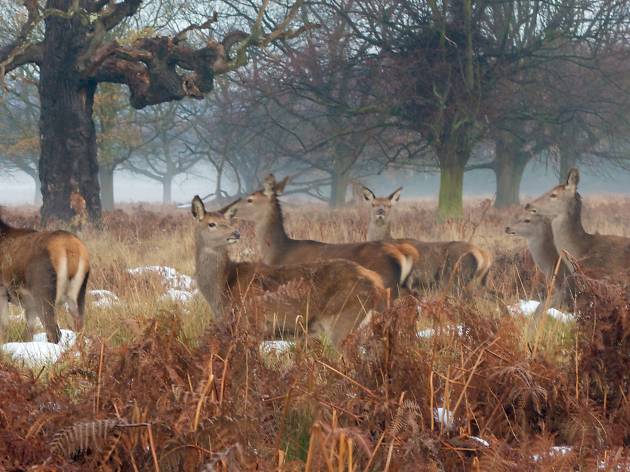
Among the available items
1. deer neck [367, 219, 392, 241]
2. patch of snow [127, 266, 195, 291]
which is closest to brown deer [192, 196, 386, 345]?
patch of snow [127, 266, 195, 291]

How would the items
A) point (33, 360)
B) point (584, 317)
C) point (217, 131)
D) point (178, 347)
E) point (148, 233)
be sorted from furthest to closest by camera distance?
1. point (217, 131)
2. point (148, 233)
3. point (33, 360)
4. point (584, 317)
5. point (178, 347)

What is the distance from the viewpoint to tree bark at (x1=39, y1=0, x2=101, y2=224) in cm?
1565

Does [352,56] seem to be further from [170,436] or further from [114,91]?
[170,436]

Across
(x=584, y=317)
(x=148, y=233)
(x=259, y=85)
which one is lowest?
(x=148, y=233)

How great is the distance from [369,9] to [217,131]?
65.6 feet

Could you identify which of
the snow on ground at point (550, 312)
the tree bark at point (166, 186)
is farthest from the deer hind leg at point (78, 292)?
the tree bark at point (166, 186)

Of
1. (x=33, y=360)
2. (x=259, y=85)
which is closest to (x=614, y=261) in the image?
(x=33, y=360)

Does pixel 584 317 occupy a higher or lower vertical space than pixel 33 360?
higher

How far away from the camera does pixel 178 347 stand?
361 cm

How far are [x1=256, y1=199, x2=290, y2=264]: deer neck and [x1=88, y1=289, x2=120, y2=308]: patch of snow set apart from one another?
1788 mm

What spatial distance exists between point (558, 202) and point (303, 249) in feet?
9.37

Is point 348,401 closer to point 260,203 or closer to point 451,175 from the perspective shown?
point 260,203

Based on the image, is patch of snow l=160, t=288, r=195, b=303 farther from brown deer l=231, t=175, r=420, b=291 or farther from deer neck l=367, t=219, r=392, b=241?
deer neck l=367, t=219, r=392, b=241

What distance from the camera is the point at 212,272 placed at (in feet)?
22.6
